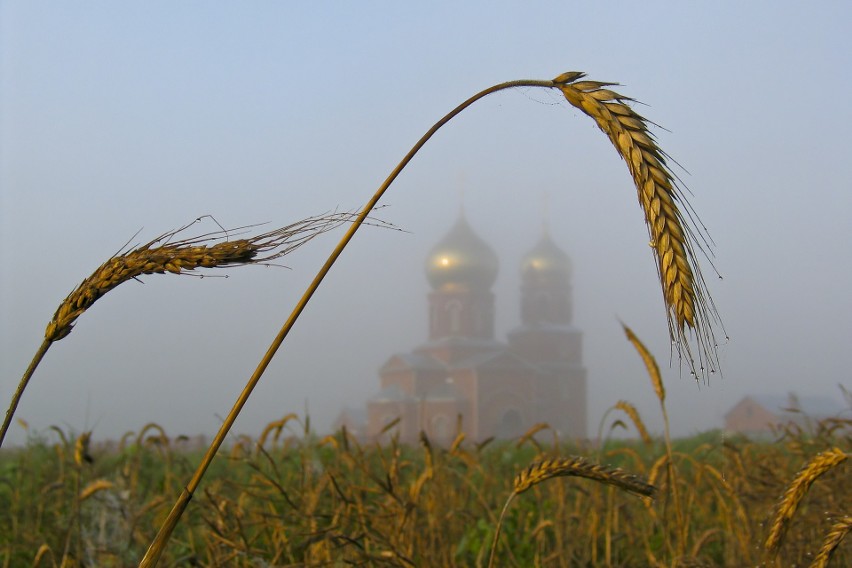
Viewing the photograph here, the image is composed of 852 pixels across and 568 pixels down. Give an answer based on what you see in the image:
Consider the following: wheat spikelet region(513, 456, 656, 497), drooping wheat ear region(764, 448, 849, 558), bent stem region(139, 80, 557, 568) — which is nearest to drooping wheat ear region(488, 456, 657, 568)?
wheat spikelet region(513, 456, 656, 497)

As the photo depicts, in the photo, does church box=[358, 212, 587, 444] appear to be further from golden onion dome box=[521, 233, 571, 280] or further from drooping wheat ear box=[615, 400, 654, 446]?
drooping wheat ear box=[615, 400, 654, 446]

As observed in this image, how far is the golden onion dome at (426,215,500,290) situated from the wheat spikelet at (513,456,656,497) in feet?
204

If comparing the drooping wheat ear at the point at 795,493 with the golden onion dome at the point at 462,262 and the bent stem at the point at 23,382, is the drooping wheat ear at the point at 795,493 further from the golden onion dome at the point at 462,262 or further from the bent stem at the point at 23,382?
the golden onion dome at the point at 462,262

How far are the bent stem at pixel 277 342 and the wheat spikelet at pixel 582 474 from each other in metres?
0.75

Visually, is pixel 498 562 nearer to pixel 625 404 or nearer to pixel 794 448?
pixel 625 404

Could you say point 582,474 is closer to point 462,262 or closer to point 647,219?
point 647,219

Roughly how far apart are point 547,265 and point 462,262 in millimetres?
8705

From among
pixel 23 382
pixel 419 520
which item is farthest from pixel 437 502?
pixel 23 382

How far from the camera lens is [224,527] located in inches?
105

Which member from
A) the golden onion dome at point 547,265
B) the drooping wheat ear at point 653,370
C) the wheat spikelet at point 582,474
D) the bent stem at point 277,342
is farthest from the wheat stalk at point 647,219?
the golden onion dome at point 547,265

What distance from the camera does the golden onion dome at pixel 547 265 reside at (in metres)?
69.4

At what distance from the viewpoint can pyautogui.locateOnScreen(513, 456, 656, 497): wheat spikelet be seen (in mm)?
1618

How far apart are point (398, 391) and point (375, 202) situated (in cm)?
6566

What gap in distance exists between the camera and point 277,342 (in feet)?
3.57
